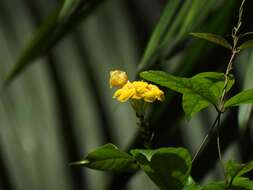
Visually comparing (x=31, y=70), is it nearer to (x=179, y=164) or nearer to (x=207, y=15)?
(x=207, y=15)

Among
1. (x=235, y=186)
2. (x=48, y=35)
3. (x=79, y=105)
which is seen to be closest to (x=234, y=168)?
(x=235, y=186)

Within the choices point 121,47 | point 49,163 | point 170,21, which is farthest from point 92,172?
point 170,21

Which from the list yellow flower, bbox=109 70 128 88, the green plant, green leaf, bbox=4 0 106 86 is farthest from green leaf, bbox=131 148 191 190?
green leaf, bbox=4 0 106 86

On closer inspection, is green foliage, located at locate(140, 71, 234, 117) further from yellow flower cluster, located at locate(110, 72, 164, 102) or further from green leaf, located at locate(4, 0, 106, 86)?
green leaf, located at locate(4, 0, 106, 86)

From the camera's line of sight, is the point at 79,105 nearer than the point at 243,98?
No

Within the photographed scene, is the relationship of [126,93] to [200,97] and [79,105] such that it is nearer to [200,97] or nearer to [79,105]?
[200,97]

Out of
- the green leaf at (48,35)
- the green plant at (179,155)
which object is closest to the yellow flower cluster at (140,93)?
the green plant at (179,155)

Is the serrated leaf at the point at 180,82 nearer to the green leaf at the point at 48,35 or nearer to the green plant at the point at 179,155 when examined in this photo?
the green plant at the point at 179,155

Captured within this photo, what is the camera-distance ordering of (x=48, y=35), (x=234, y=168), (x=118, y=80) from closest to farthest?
(x=234, y=168), (x=118, y=80), (x=48, y=35)
